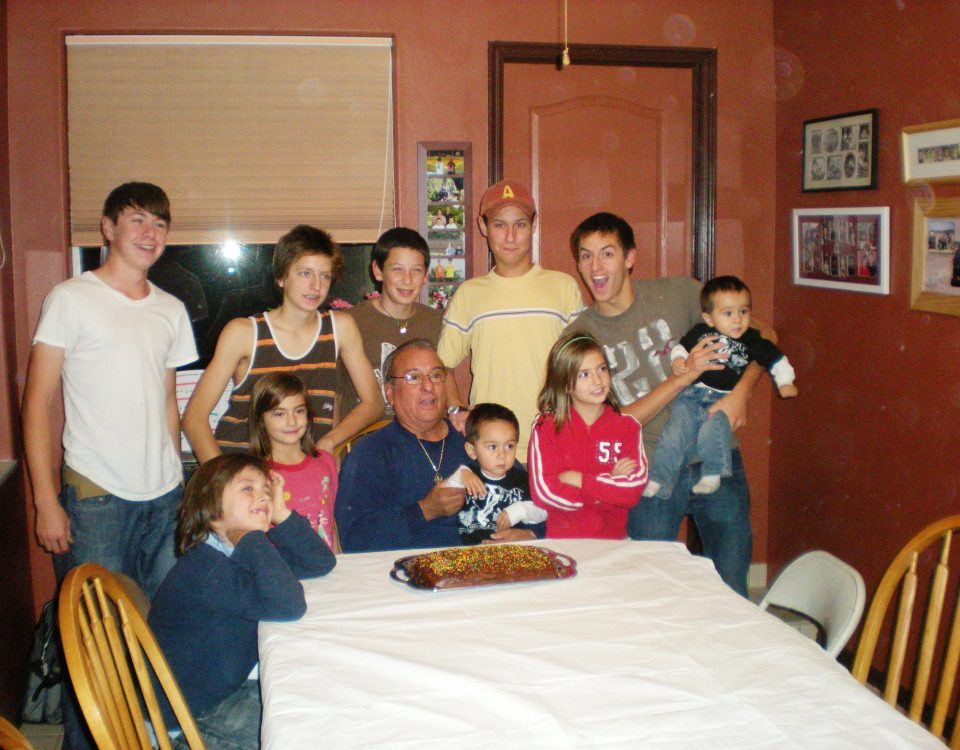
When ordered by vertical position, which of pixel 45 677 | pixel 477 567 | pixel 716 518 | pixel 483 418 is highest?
pixel 483 418

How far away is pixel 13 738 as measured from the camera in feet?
4.02

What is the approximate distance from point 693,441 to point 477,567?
1.16 meters

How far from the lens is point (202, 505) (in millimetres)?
1959

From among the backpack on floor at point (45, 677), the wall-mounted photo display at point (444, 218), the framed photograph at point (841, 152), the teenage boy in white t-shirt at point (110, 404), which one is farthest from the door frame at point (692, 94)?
the backpack on floor at point (45, 677)

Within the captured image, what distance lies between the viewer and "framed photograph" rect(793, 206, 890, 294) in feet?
10.1

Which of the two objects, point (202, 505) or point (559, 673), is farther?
point (202, 505)

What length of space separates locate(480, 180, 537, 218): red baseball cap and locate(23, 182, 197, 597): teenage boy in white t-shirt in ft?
3.61

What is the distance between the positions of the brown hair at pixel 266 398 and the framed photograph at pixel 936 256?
2.02 m

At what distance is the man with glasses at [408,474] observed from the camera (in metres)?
2.44

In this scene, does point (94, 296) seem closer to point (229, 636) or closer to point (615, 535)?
point (229, 636)

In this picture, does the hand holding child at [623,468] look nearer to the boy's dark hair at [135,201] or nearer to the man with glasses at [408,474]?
the man with glasses at [408,474]

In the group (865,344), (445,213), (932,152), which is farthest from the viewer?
(445,213)

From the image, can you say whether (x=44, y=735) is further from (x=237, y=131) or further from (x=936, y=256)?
(x=936, y=256)

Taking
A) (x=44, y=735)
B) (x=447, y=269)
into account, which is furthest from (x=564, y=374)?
(x=44, y=735)
